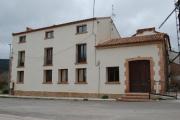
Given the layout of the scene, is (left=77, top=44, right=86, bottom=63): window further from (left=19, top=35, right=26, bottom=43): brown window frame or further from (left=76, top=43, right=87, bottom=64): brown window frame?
(left=19, top=35, right=26, bottom=43): brown window frame

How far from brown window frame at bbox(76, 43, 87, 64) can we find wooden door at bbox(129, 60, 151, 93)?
202 inches

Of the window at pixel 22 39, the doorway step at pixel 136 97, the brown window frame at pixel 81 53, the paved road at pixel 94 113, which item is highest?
the window at pixel 22 39

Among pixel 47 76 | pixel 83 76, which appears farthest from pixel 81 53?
pixel 47 76

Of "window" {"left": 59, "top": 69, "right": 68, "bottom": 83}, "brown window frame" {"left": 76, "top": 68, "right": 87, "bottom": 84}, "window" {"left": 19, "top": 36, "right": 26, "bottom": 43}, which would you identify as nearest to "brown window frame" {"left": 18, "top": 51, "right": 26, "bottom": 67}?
"window" {"left": 19, "top": 36, "right": 26, "bottom": 43}

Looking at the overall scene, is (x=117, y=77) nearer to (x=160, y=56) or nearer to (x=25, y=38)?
(x=160, y=56)

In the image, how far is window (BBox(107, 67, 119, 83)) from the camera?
2653cm

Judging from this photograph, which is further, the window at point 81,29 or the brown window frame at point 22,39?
the brown window frame at point 22,39

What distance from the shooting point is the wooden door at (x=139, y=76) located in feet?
80.6

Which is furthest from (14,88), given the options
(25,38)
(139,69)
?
(139,69)

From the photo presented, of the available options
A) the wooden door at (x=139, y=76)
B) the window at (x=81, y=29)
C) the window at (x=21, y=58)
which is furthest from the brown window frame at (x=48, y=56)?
the wooden door at (x=139, y=76)

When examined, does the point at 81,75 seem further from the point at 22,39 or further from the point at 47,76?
the point at 22,39

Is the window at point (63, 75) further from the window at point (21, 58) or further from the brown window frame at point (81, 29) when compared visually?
the window at point (21, 58)

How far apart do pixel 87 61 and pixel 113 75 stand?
9.82ft

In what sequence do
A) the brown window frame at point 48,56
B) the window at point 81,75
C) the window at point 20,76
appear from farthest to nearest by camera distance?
the window at point 20,76 → the brown window frame at point 48,56 → the window at point 81,75
